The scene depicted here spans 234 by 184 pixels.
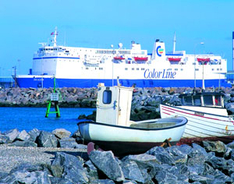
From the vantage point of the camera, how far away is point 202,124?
9.98m

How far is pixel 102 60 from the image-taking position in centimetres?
5009

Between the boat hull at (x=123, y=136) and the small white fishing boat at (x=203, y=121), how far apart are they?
1567 mm

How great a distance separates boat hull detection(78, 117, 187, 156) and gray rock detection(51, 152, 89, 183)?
5.01ft

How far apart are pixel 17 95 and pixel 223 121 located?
29.2 meters

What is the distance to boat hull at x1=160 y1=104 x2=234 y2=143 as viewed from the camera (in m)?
9.92

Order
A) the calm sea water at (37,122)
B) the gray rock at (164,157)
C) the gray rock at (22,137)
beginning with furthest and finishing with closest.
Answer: the calm sea water at (37,122), the gray rock at (22,137), the gray rock at (164,157)

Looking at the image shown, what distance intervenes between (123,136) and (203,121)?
2542 mm

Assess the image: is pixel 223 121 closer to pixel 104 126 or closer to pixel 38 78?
pixel 104 126

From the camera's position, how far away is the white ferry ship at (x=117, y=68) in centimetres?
4744

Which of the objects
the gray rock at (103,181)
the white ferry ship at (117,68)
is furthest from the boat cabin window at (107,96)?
the white ferry ship at (117,68)

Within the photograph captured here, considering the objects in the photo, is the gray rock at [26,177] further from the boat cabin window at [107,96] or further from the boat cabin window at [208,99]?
the boat cabin window at [208,99]

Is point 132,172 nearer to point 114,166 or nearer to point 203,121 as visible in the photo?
point 114,166

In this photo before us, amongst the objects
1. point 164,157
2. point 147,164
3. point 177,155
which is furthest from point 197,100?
point 147,164

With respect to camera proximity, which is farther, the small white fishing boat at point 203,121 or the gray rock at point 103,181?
the small white fishing boat at point 203,121
